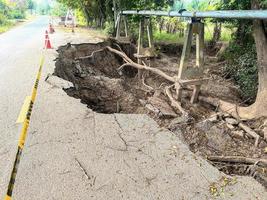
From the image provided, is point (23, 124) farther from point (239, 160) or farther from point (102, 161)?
point (239, 160)

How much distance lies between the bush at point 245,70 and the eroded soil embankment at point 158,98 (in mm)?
301

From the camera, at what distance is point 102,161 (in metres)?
3.14

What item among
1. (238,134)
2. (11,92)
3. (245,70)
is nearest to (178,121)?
(238,134)

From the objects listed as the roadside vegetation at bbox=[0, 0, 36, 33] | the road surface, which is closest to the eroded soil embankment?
the road surface

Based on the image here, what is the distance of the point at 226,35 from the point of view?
17203mm

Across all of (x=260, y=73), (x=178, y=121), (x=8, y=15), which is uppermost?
(x=260, y=73)

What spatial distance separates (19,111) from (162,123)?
7.87ft

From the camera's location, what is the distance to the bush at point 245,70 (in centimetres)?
741

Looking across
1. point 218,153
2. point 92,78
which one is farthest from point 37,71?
point 218,153

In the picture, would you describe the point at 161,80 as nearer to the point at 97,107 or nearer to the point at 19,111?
the point at 97,107

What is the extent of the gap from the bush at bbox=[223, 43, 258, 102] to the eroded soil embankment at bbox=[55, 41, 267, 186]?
301 mm

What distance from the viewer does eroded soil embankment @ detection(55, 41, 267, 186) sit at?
3971 millimetres

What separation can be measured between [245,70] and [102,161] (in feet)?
20.8

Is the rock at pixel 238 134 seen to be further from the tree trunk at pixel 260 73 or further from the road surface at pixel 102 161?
the road surface at pixel 102 161
